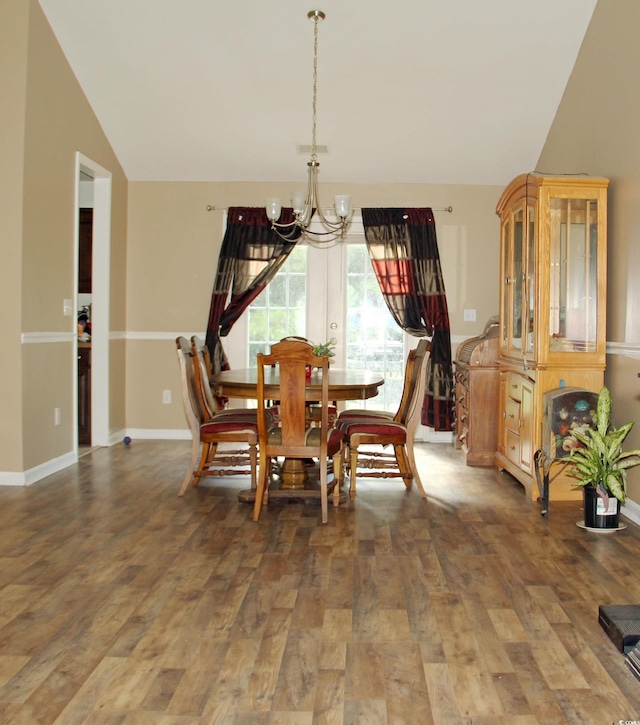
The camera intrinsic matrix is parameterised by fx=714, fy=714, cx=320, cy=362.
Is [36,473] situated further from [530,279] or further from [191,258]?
[530,279]

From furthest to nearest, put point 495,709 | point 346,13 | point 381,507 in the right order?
point 346,13 → point 381,507 → point 495,709

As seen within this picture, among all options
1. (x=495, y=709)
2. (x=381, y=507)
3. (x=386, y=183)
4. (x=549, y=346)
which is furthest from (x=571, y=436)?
(x=386, y=183)

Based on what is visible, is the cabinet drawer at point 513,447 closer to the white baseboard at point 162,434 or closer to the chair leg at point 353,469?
the chair leg at point 353,469

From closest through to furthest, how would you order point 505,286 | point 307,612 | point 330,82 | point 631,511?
point 307,612
point 631,511
point 505,286
point 330,82

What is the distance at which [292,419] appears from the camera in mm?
3994

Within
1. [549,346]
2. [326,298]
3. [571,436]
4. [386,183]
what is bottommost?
[571,436]

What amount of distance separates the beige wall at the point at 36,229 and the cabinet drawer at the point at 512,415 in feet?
10.5

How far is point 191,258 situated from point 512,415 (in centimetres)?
330

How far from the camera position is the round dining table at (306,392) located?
166 inches

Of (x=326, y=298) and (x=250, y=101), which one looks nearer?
(x=250, y=101)

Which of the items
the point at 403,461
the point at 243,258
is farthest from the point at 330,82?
the point at 403,461

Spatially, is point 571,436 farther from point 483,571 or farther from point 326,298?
point 326,298

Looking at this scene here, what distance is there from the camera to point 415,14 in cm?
471

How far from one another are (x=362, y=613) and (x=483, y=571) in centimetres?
74
